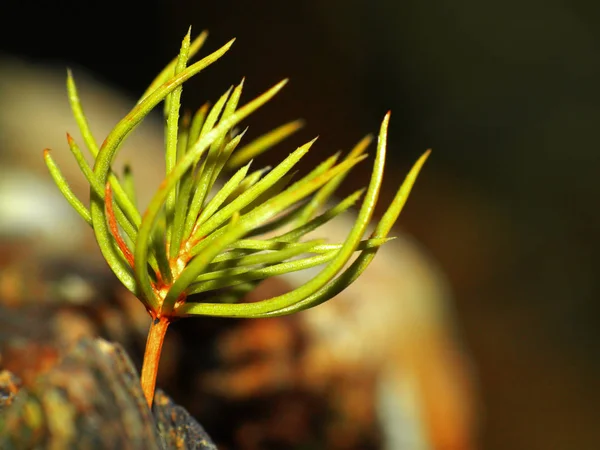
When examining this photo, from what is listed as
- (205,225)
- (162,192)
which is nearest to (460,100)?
(205,225)

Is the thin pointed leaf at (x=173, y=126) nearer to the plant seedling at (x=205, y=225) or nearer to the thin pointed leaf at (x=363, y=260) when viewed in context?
the plant seedling at (x=205, y=225)

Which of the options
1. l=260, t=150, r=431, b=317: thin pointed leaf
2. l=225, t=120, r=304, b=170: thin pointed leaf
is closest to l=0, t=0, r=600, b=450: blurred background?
l=225, t=120, r=304, b=170: thin pointed leaf

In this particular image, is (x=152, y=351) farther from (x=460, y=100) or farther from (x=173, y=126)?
(x=460, y=100)

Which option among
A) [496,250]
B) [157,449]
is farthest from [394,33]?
[157,449]

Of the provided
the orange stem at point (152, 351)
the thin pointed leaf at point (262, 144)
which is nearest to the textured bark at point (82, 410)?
the orange stem at point (152, 351)

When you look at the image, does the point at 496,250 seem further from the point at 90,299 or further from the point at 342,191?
the point at 90,299
